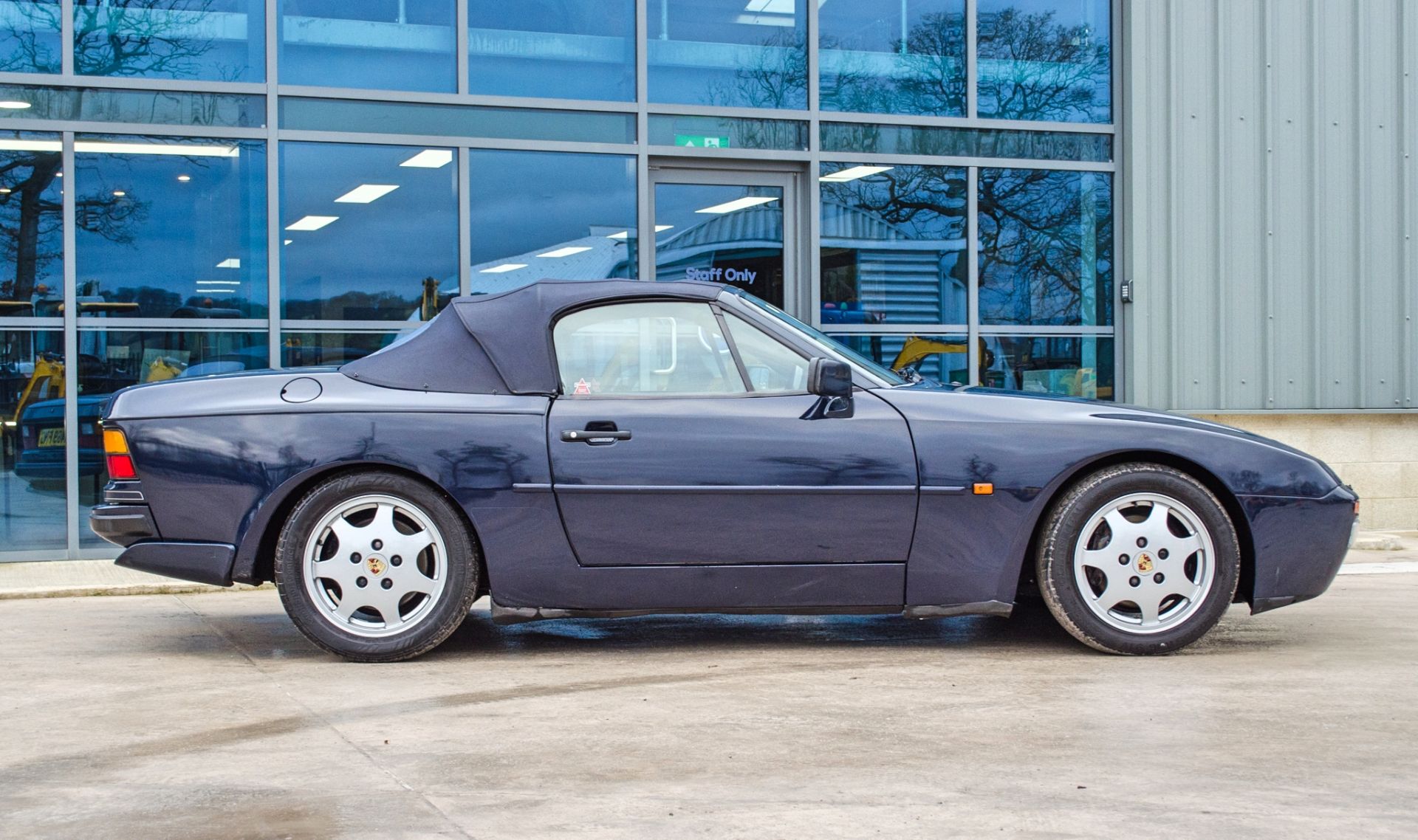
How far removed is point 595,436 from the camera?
5.45m

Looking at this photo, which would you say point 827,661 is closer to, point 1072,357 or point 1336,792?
point 1336,792

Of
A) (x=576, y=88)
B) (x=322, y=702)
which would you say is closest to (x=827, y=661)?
(x=322, y=702)

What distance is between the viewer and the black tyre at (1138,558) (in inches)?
216

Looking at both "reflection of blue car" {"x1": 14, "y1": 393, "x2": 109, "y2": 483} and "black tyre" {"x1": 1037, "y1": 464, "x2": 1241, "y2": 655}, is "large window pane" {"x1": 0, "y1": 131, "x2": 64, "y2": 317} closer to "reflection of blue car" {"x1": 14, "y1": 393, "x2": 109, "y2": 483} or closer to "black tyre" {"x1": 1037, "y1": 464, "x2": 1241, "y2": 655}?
"reflection of blue car" {"x1": 14, "y1": 393, "x2": 109, "y2": 483}

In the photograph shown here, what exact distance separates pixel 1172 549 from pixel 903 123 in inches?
245

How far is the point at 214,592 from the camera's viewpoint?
27.4 feet

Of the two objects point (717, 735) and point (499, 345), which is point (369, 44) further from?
point (717, 735)

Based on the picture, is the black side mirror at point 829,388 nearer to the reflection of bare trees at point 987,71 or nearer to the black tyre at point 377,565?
the black tyre at point 377,565

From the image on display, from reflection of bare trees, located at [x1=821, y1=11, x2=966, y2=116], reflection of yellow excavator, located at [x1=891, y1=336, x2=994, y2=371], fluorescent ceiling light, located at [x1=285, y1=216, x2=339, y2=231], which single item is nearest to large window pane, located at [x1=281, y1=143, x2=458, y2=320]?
fluorescent ceiling light, located at [x1=285, y1=216, x2=339, y2=231]

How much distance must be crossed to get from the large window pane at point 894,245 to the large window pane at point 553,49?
1717 millimetres

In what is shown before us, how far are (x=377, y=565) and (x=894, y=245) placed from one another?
21.2 ft

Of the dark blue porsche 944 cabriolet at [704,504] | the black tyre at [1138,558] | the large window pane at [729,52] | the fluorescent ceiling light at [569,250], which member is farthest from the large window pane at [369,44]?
the black tyre at [1138,558]

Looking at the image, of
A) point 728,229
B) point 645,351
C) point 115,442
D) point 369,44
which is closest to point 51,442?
point 369,44

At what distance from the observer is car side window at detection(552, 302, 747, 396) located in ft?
18.3
